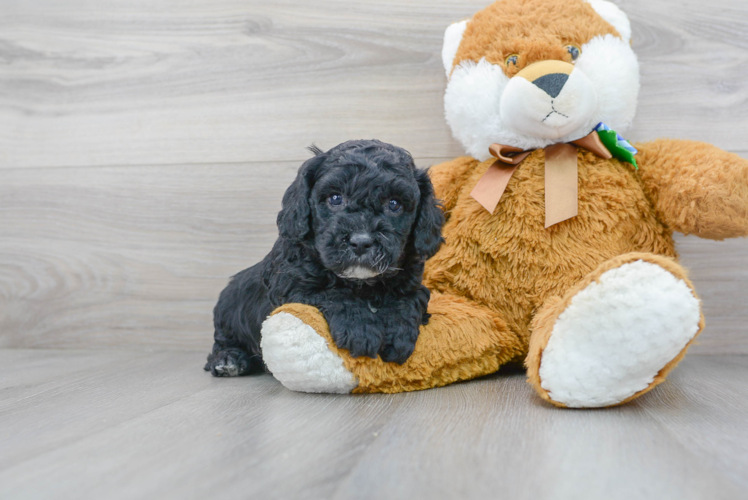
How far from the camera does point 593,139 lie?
1.15 m

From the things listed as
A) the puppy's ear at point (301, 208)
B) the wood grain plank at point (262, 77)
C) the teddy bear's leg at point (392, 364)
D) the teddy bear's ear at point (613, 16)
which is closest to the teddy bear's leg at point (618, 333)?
the teddy bear's leg at point (392, 364)

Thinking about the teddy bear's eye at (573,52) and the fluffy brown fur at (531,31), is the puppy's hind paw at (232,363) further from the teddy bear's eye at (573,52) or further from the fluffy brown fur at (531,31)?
the teddy bear's eye at (573,52)

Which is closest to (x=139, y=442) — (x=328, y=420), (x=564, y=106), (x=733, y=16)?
(x=328, y=420)

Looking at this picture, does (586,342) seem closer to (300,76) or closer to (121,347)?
(300,76)

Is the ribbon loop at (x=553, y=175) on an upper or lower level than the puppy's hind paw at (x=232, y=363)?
upper

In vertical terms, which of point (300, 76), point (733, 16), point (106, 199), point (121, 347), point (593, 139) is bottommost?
point (121, 347)

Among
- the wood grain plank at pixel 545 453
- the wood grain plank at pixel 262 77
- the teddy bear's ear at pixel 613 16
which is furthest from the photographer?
the wood grain plank at pixel 262 77

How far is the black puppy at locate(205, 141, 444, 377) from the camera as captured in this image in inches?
36.2

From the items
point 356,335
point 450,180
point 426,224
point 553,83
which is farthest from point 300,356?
point 553,83

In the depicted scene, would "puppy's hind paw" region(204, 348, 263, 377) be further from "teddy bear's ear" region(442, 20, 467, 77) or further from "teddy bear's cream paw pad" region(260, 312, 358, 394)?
"teddy bear's ear" region(442, 20, 467, 77)

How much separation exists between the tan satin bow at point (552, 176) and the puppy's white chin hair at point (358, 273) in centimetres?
34

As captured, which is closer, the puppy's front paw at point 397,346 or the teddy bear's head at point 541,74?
the puppy's front paw at point 397,346

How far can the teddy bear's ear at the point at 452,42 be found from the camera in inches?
50.3

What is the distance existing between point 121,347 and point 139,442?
0.95 meters
